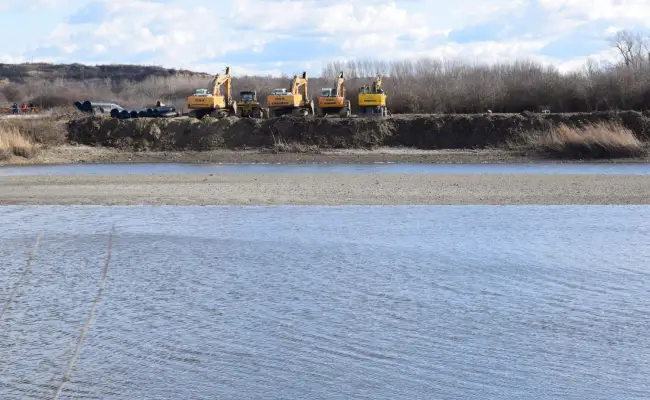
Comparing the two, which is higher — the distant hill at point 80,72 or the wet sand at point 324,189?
the distant hill at point 80,72

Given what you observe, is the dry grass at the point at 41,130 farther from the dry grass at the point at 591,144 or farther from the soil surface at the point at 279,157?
the dry grass at the point at 591,144

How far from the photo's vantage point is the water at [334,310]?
384 inches

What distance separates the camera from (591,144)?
41.0m

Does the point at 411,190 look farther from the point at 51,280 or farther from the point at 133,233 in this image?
the point at 51,280

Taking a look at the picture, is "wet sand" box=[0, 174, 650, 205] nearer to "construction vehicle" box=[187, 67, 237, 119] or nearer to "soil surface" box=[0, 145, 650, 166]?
"soil surface" box=[0, 145, 650, 166]

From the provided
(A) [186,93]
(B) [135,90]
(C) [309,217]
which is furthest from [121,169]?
(B) [135,90]

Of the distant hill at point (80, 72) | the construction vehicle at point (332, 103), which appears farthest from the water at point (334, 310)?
the distant hill at point (80, 72)

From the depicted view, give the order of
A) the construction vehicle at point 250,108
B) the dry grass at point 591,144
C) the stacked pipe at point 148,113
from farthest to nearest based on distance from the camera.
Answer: the stacked pipe at point 148,113
the construction vehicle at point 250,108
the dry grass at point 591,144

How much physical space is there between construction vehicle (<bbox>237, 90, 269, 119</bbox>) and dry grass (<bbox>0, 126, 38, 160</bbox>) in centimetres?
1152

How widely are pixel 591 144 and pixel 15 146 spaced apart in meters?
24.3

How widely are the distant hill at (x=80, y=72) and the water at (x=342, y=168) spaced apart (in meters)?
118

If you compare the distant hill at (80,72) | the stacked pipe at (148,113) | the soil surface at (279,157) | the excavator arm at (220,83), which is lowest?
the soil surface at (279,157)

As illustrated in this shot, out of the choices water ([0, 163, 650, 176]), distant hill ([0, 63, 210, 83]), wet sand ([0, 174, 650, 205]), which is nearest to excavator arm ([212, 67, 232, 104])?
water ([0, 163, 650, 176])

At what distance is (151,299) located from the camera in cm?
1355
